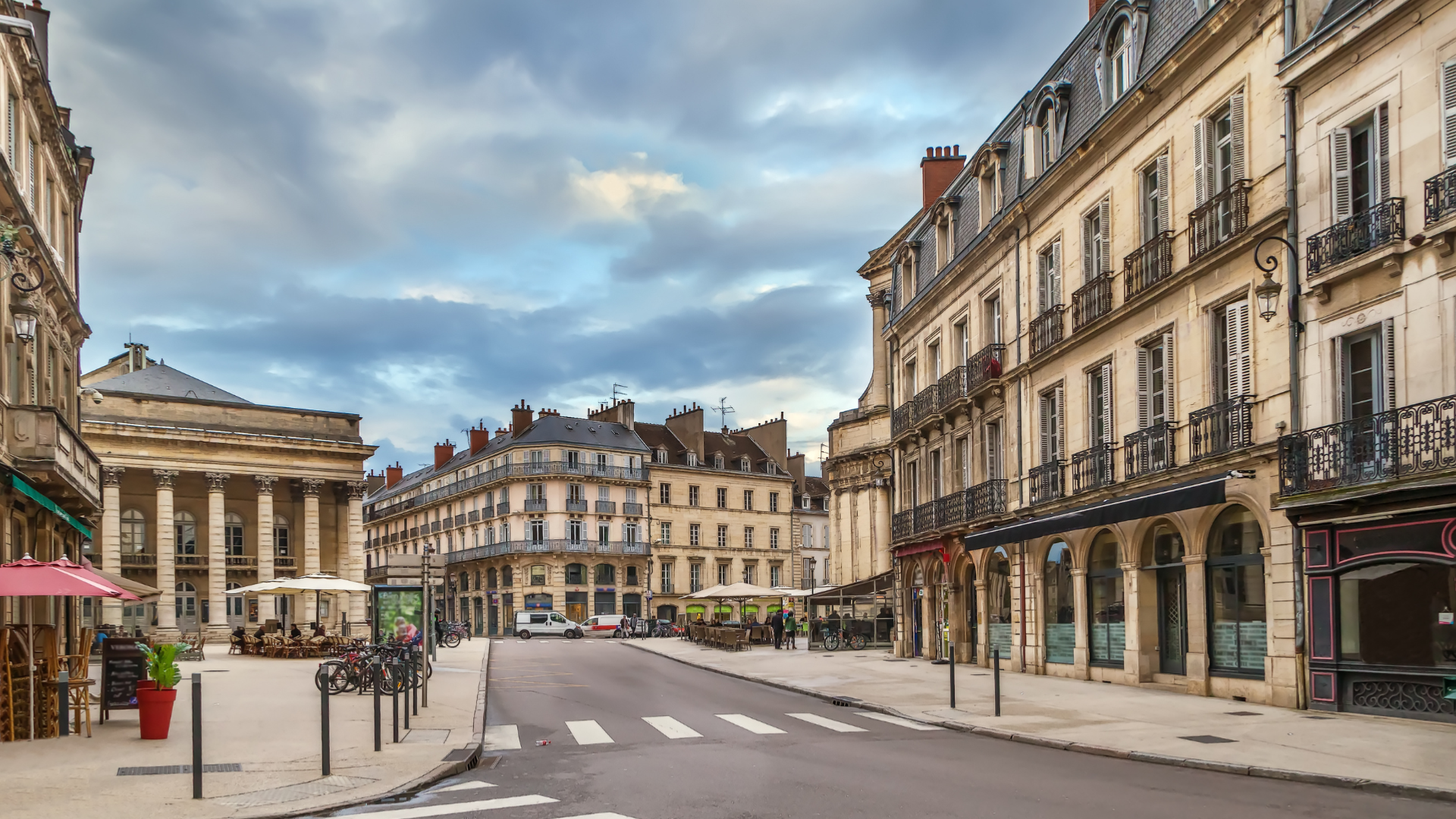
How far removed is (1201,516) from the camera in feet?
60.2

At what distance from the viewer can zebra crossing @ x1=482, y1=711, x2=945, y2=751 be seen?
Answer: 14.3 m

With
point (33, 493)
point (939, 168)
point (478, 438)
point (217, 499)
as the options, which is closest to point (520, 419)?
point (478, 438)

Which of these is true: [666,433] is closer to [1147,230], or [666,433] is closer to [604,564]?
[604,564]

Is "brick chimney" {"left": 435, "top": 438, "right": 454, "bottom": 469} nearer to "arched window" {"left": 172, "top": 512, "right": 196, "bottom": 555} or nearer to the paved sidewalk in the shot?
"arched window" {"left": 172, "top": 512, "right": 196, "bottom": 555}

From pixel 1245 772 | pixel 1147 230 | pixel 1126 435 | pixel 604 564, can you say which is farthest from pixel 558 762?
pixel 604 564

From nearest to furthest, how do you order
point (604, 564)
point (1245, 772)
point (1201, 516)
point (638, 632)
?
point (1245, 772), point (1201, 516), point (638, 632), point (604, 564)

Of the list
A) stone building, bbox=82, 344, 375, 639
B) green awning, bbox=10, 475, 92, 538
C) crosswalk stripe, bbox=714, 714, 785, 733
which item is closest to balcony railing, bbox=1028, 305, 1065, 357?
crosswalk stripe, bbox=714, 714, 785, 733

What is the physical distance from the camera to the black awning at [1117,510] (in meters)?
17.2

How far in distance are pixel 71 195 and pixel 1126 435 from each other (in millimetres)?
23566

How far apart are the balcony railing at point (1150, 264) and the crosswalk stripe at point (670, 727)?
10068mm

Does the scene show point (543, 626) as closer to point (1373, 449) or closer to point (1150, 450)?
point (1150, 450)

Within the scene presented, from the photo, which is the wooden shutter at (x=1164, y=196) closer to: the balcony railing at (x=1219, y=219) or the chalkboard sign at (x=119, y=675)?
the balcony railing at (x=1219, y=219)

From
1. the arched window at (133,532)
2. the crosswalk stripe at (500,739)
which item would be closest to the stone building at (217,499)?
the arched window at (133,532)

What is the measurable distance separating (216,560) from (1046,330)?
39.4 meters
